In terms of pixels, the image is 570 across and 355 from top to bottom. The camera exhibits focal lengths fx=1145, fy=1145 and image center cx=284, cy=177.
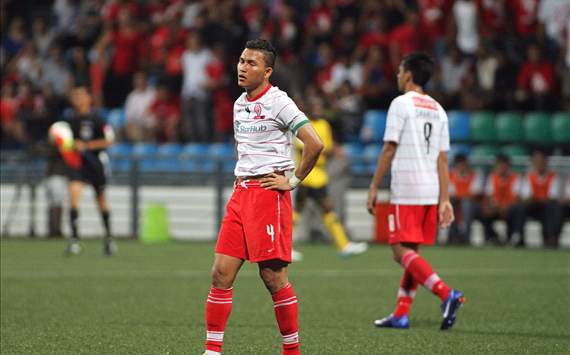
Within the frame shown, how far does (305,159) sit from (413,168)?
8.68 ft

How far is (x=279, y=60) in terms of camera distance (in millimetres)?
22875

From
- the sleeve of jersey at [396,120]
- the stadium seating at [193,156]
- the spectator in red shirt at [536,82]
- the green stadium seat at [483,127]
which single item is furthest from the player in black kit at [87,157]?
the sleeve of jersey at [396,120]

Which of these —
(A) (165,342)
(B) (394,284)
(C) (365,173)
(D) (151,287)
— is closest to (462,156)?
(C) (365,173)

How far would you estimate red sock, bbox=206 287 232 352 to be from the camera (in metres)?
6.70

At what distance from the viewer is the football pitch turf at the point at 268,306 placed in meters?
8.03

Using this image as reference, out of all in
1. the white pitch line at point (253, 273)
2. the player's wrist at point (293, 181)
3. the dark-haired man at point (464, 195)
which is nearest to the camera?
the player's wrist at point (293, 181)

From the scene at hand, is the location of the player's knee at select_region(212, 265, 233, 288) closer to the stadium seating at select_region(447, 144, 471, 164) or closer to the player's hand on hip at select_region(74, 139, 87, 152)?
the player's hand on hip at select_region(74, 139, 87, 152)

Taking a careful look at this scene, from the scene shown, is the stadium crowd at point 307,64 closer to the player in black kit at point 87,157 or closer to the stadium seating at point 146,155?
the stadium seating at point 146,155

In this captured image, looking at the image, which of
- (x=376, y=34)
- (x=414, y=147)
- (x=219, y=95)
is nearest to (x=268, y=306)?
(x=414, y=147)

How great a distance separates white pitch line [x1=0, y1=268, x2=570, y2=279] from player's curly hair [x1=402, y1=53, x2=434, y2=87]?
5.14 m

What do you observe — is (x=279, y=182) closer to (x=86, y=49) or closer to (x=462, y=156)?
(x=462, y=156)

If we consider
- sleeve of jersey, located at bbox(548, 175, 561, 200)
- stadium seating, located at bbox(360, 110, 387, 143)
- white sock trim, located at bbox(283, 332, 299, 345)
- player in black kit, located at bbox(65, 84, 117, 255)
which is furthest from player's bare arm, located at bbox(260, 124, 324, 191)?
stadium seating, located at bbox(360, 110, 387, 143)

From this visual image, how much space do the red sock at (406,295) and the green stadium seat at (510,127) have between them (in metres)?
11.6

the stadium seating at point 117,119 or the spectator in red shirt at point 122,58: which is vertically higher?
the spectator in red shirt at point 122,58
